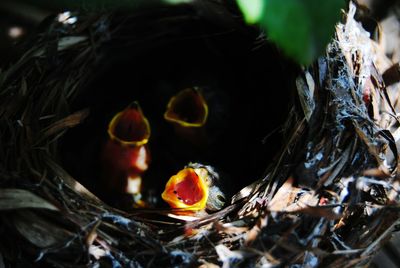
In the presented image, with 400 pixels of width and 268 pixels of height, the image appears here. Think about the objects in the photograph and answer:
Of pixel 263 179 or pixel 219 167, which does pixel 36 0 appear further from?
pixel 219 167

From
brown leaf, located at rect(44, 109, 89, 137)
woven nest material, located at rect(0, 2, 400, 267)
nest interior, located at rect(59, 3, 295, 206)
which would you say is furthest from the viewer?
nest interior, located at rect(59, 3, 295, 206)

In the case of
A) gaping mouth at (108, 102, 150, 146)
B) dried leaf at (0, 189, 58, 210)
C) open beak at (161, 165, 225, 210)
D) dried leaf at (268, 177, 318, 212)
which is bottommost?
dried leaf at (268, 177, 318, 212)

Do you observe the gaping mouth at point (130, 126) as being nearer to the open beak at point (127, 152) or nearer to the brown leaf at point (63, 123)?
the open beak at point (127, 152)

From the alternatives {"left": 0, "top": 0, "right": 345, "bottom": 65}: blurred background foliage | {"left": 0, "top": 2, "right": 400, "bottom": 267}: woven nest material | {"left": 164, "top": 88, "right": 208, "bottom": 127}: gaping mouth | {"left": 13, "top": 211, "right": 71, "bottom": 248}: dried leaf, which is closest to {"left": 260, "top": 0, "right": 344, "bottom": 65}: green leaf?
{"left": 0, "top": 0, "right": 345, "bottom": 65}: blurred background foliage

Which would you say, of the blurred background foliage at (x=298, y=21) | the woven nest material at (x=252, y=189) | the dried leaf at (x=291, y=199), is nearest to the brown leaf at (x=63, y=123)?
the woven nest material at (x=252, y=189)

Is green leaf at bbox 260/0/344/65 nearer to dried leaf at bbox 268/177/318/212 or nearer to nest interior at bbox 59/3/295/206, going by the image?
dried leaf at bbox 268/177/318/212

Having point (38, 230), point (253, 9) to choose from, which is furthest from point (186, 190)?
point (253, 9)

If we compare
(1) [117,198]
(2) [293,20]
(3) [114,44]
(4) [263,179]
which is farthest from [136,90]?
(2) [293,20]

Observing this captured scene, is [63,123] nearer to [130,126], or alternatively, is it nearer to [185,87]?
[130,126]
